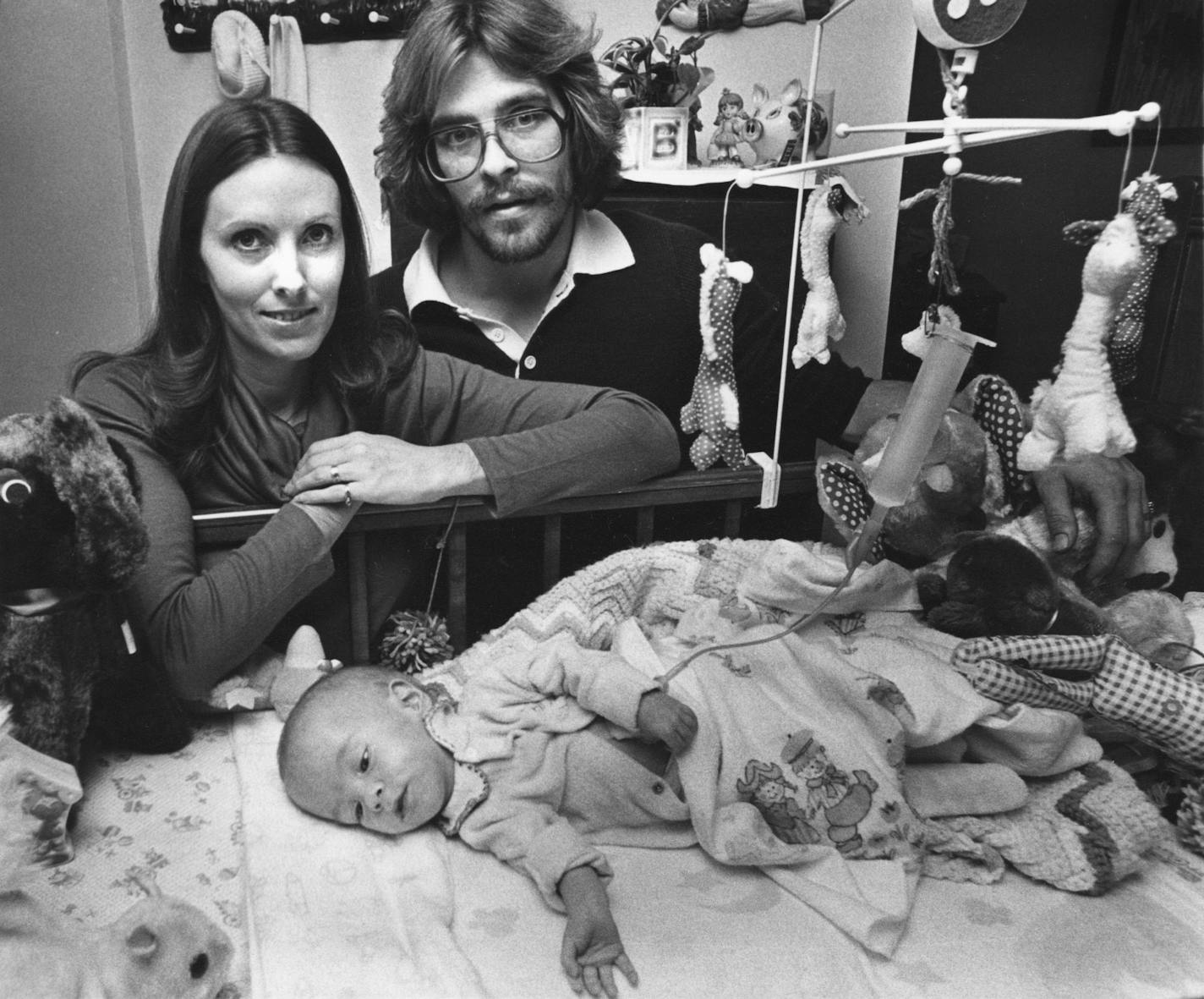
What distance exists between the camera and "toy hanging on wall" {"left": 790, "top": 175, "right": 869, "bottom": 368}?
104 centimetres

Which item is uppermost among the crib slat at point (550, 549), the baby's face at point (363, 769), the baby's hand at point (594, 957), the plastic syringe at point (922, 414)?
the plastic syringe at point (922, 414)

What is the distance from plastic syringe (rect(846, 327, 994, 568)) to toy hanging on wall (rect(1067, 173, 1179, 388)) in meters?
0.15

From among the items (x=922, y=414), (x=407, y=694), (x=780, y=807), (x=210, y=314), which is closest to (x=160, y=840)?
(x=407, y=694)

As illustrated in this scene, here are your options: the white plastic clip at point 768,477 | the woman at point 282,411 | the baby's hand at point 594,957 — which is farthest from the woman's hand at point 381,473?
the baby's hand at point 594,957

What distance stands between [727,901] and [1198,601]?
0.70 meters

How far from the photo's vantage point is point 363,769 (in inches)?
37.4

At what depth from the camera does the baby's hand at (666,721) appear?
0.98 metres

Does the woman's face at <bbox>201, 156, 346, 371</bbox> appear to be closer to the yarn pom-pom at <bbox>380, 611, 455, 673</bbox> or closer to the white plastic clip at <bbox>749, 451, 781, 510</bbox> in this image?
the yarn pom-pom at <bbox>380, 611, 455, 673</bbox>

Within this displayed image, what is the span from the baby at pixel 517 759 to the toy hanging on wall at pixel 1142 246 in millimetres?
597

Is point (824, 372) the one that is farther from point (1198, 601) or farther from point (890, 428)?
point (1198, 601)

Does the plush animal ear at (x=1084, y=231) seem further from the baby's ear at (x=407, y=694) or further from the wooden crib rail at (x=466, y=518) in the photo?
the baby's ear at (x=407, y=694)

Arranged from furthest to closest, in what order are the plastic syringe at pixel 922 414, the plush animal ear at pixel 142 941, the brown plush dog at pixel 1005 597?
the brown plush dog at pixel 1005 597 < the plastic syringe at pixel 922 414 < the plush animal ear at pixel 142 941

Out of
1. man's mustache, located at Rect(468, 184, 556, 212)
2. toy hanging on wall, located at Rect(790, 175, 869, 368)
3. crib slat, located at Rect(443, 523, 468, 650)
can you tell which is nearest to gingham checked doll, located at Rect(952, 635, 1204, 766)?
toy hanging on wall, located at Rect(790, 175, 869, 368)

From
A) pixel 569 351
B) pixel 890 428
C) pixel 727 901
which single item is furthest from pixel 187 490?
pixel 890 428
